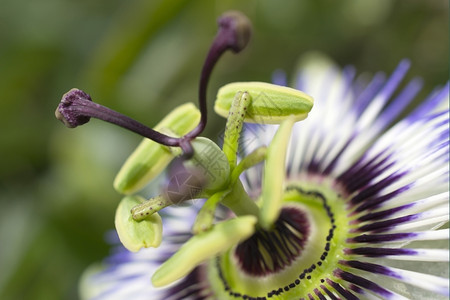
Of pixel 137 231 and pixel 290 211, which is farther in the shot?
pixel 290 211

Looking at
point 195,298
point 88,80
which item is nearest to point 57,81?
point 88,80

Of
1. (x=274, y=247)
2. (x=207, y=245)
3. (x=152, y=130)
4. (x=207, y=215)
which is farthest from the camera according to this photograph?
(x=274, y=247)

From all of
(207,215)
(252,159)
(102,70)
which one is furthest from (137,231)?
(102,70)

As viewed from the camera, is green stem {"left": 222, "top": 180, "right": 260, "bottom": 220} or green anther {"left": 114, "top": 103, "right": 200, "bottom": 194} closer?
green stem {"left": 222, "top": 180, "right": 260, "bottom": 220}

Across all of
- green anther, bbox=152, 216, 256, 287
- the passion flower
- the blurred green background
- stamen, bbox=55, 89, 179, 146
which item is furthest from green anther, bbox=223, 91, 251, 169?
the blurred green background

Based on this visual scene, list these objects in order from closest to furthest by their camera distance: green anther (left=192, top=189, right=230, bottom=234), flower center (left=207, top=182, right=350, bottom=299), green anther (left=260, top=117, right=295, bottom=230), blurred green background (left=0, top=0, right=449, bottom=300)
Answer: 1. green anther (left=260, top=117, right=295, bottom=230)
2. green anther (left=192, top=189, right=230, bottom=234)
3. flower center (left=207, top=182, right=350, bottom=299)
4. blurred green background (left=0, top=0, right=449, bottom=300)

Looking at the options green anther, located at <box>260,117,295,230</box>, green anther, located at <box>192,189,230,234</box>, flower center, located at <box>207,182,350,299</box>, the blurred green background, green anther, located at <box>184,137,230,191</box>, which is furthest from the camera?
the blurred green background

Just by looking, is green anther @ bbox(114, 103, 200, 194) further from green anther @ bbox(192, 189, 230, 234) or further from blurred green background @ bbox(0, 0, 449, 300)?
blurred green background @ bbox(0, 0, 449, 300)

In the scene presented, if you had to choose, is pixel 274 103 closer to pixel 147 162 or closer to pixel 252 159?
pixel 252 159
